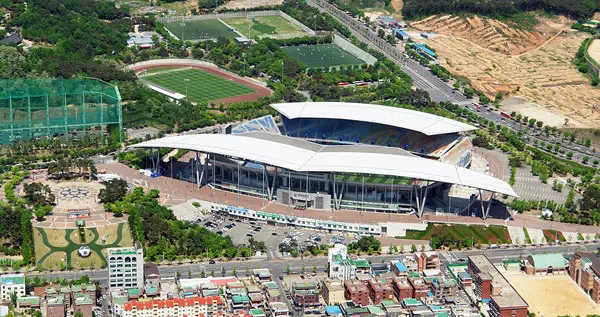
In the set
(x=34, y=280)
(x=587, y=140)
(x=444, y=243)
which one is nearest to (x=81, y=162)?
(x=34, y=280)

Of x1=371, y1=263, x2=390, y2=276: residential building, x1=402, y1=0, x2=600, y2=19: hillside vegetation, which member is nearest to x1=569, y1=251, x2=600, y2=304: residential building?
x1=371, y1=263, x2=390, y2=276: residential building

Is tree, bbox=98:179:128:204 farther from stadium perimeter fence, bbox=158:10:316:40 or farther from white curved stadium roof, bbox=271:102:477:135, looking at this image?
stadium perimeter fence, bbox=158:10:316:40

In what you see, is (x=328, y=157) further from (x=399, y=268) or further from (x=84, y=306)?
(x=84, y=306)

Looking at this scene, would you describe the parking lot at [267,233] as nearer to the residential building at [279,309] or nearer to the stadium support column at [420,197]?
the stadium support column at [420,197]

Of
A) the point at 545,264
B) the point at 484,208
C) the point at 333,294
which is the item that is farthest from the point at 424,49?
the point at 333,294

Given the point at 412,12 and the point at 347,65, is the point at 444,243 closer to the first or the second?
the point at 347,65

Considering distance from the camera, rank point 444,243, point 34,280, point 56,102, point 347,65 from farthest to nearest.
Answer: point 347,65 → point 56,102 → point 444,243 → point 34,280
